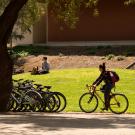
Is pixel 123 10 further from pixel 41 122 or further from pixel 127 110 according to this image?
pixel 41 122

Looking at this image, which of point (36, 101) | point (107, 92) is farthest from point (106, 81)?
point (36, 101)

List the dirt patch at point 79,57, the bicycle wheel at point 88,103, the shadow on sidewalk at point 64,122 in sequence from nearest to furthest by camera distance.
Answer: the shadow on sidewalk at point 64,122
the bicycle wheel at point 88,103
the dirt patch at point 79,57

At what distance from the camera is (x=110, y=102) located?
19156mm

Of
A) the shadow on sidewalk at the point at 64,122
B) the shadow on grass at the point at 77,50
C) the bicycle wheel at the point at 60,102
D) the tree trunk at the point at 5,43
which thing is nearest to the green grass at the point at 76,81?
the bicycle wheel at the point at 60,102

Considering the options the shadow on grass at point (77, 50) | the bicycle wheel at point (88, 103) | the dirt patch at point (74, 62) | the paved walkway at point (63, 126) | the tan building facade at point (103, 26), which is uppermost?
the tan building facade at point (103, 26)

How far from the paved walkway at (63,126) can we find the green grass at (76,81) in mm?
6250

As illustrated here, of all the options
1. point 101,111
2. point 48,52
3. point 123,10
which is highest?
point 123,10

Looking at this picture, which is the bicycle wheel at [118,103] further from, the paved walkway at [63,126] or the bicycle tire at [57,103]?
the paved walkway at [63,126]

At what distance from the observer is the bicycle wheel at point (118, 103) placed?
18.8 meters

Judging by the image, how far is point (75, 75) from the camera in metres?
31.4

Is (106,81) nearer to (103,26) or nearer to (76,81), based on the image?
(76,81)

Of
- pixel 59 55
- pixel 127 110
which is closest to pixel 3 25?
pixel 127 110

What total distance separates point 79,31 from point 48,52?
3.93 m

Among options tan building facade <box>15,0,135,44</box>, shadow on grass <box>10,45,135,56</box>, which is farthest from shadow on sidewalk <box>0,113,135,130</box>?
tan building facade <box>15,0,135,44</box>
